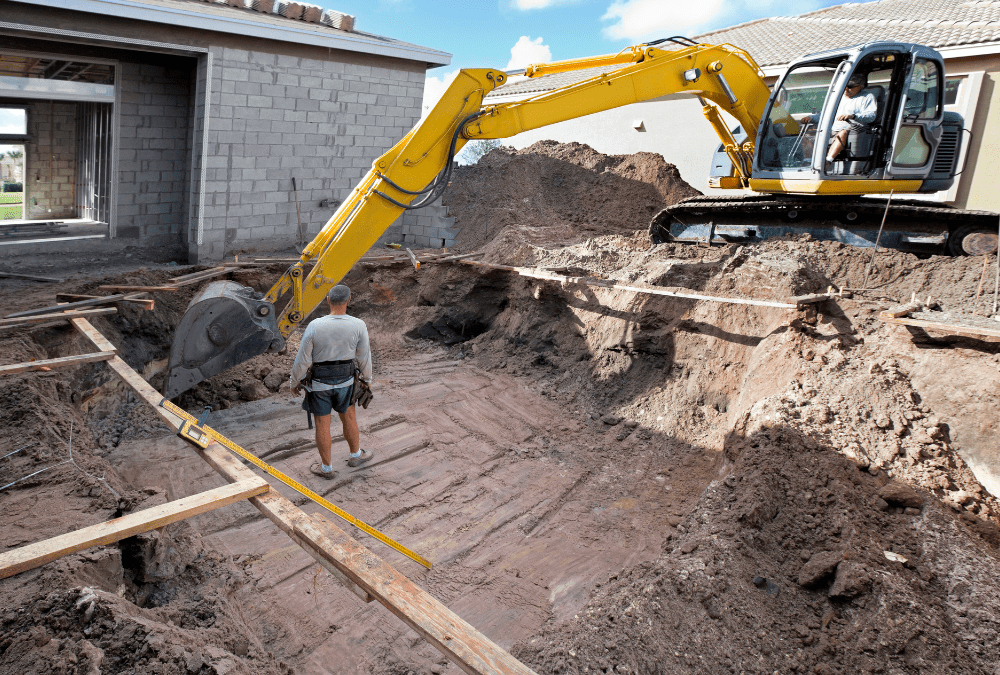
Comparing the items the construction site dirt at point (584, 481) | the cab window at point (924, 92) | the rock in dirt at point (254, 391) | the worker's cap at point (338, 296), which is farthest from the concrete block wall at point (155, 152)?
the cab window at point (924, 92)

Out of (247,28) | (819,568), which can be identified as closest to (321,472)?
(819,568)

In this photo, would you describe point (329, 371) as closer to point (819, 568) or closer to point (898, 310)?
point (819, 568)

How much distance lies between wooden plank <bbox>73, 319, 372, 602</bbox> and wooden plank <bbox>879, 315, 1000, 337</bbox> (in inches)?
195

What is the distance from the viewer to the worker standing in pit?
17.0ft

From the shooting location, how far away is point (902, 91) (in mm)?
6809

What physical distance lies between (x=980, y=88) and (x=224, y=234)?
44.6ft

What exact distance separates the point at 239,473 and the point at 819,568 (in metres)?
3.53

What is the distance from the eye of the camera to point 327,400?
208 inches

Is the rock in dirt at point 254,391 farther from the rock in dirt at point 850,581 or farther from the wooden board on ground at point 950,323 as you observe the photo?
the wooden board on ground at point 950,323

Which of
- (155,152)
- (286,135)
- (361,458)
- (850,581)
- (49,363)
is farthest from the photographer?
(286,135)

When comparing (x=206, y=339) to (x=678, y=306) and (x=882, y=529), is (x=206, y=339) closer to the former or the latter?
(x=678, y=306)

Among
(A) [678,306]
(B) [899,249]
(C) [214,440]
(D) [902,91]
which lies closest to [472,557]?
(C) [214,440]

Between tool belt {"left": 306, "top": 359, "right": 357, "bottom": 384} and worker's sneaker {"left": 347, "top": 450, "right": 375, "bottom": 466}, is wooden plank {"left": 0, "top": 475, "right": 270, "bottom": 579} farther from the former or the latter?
worker's sneaker {"left": 347, "top": 450, "right": 375, "bottom": 466}

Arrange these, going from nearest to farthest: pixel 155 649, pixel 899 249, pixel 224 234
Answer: pixel 155 649 → pixel 899 249 → pixel 224 234
